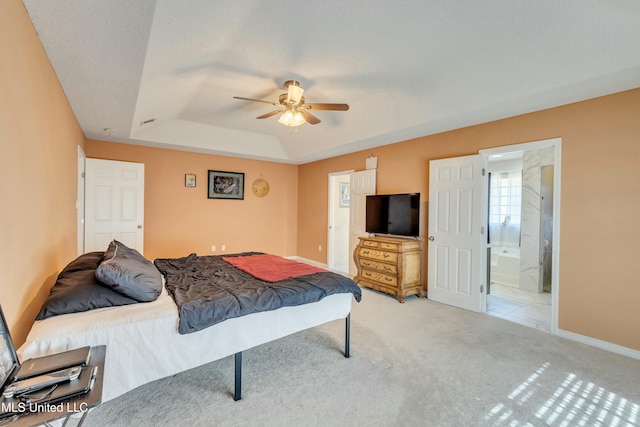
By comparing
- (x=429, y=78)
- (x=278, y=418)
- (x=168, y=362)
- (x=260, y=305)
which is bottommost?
(x=278, y=418)

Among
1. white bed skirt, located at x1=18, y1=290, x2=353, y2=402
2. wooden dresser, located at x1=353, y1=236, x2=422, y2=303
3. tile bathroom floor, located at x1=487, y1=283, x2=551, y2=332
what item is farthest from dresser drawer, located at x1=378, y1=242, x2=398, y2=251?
white bed skirt, located at x1=18, y1=290, x2=353, y2=402

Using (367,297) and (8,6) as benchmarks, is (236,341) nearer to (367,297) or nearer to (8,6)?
(8,6)

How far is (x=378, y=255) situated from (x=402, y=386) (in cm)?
231

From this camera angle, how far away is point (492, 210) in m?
5.81

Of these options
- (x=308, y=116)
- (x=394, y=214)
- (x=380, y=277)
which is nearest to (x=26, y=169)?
(x=308, y=116)

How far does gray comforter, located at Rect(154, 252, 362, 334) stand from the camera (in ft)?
5.96

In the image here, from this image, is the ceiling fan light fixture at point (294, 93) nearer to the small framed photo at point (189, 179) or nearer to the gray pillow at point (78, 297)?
the gray pillow at point (78, 297)

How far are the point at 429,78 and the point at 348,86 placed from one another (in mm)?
881

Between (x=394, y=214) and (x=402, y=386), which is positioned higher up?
(x=394, y=214)

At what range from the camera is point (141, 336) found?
167 centimetres

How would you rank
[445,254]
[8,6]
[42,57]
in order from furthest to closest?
1. [445,254]
2. [42,57]
3. [8,6]

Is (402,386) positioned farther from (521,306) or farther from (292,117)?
(521,306)

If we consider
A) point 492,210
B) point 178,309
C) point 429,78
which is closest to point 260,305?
point 178,309

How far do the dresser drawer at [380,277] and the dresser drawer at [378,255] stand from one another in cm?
23
